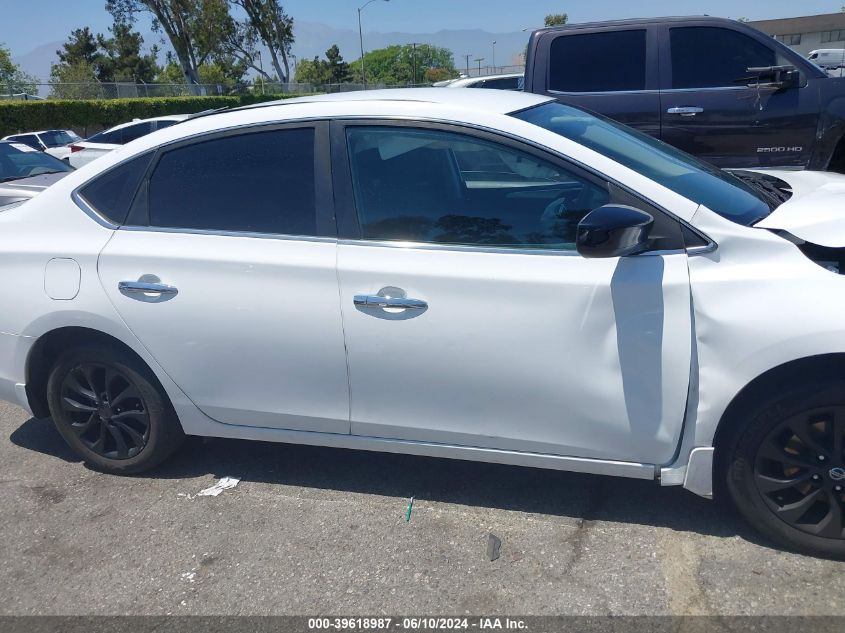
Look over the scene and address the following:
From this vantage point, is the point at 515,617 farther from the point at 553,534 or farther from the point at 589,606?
the point at 553,534

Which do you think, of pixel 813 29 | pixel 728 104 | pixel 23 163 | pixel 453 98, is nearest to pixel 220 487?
pixel 453 98

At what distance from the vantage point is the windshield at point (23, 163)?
8.31 metres

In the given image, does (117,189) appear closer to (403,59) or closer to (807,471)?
(807,471)

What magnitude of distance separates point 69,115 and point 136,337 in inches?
1206

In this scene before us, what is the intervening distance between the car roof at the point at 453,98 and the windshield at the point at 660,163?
3.2 inches

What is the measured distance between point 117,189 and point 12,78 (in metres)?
47.2

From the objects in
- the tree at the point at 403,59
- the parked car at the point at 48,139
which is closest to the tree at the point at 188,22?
the parked car at the point at 48,139

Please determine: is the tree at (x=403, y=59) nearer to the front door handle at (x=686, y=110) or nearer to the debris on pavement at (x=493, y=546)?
→ the front door handle at (x=686, y=110)

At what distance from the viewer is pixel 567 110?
142 inches

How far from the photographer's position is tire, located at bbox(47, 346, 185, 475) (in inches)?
139

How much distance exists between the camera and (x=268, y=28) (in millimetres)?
57312

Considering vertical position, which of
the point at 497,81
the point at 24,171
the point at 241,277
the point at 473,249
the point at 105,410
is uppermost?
the point at 497,81

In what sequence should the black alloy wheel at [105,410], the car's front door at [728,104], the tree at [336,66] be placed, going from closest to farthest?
the black alloy wheel at [105,410] < the car's front door at [728,104] < the tree at [336,66]

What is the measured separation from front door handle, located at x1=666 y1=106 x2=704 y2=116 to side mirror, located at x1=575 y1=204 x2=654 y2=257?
4476mm
